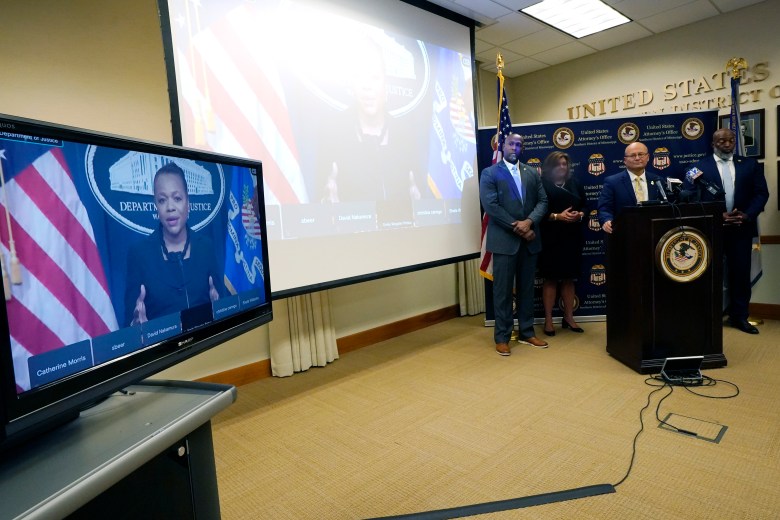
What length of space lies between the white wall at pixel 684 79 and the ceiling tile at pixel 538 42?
582 mm

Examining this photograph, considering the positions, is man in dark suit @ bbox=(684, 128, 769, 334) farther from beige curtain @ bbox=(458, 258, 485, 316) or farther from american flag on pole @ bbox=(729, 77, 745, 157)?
beige curtain @ bbox=(458, 258, 485, 316)

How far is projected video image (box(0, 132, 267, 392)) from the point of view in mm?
769

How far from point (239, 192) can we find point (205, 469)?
0.79m

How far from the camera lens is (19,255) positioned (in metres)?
0.76

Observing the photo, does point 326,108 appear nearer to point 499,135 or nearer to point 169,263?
point 499,135

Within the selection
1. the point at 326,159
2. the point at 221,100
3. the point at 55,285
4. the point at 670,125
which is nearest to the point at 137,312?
the point at 55,285

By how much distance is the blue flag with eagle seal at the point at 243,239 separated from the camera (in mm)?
1313

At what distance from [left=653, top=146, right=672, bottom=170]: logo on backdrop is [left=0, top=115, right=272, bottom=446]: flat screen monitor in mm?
3901

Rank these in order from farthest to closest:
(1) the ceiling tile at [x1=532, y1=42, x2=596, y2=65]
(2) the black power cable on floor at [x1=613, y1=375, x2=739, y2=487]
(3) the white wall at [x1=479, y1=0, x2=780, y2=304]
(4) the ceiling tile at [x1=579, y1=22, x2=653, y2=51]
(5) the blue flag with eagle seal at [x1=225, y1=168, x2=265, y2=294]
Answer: (1) the ceiling tile at [x1=532, y1=42, x2=596, y2=65] < (4) the ceiling tile at [x1=579, y1=22, x2=653, y2=51] < (3) the white wall at [x1=479, y1=0, x2=780, y2=304] < (2) the black power cable on floor at [x1=613, y1=375, x2=739, y2=487] < (5) the blue flag with eagle seal at [x1=225, y1=168, x2=265, y2=294]

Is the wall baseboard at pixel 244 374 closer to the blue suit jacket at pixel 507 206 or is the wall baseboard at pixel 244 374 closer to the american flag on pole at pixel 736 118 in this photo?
the blue suit jacket at pixel 507 206

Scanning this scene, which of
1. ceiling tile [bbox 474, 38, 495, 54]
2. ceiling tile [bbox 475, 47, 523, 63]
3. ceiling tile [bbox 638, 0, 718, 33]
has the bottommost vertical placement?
ceiling tile [bbox 638, 0, 718, 33]

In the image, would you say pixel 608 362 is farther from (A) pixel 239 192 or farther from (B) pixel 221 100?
(B) pixel 221 100

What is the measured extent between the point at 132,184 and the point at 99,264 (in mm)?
200

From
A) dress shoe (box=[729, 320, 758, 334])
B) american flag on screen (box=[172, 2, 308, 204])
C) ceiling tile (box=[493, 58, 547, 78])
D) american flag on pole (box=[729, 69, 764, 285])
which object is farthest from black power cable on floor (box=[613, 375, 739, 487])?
ceiling tile (box=[493, 58, 547, 78])
